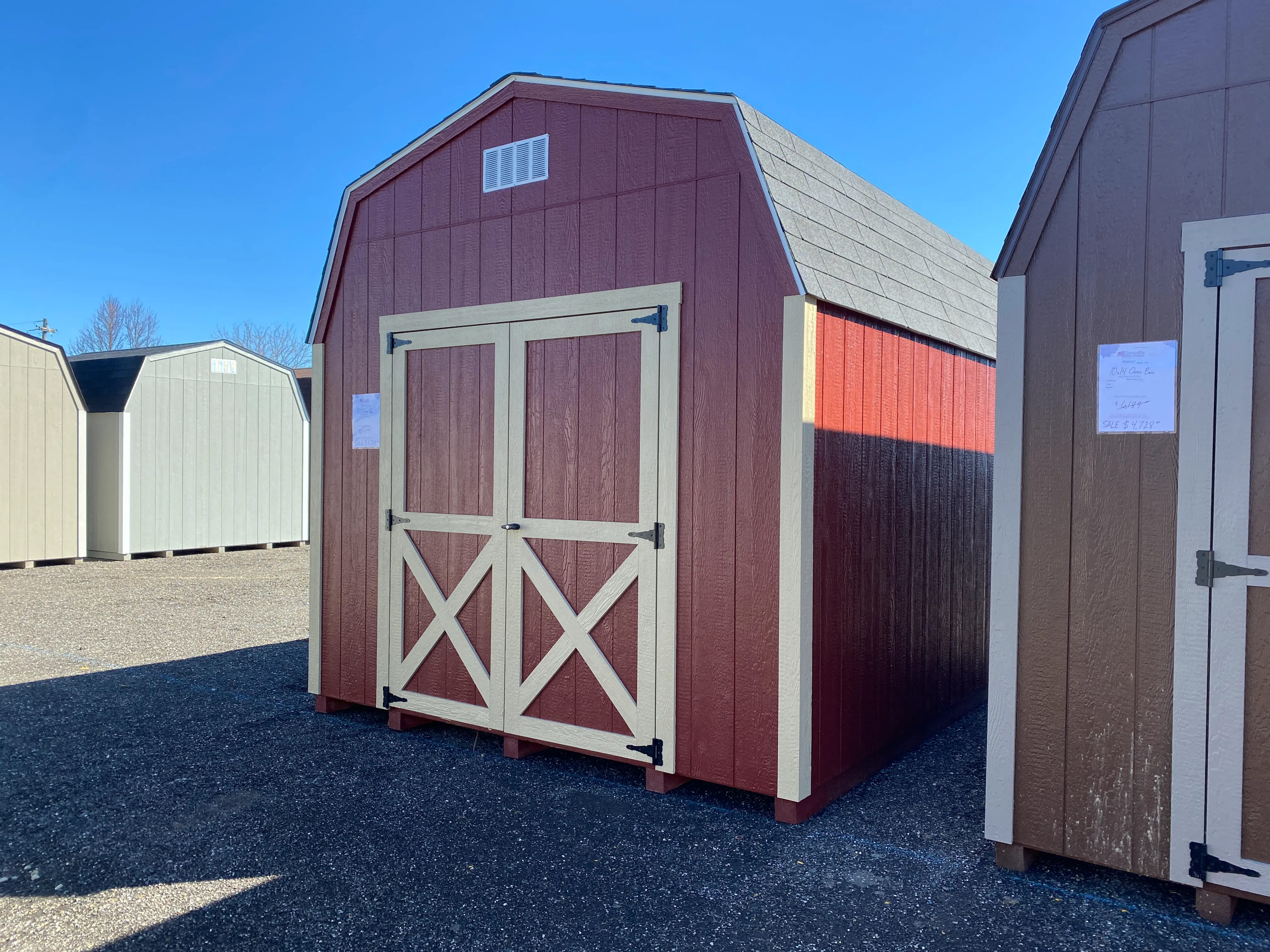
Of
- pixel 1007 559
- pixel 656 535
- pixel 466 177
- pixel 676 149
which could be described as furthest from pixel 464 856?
pixel 466 177

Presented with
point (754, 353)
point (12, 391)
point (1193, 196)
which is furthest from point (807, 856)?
point (12, 391)

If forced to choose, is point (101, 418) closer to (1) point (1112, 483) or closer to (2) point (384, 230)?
(2) point (384, 230)

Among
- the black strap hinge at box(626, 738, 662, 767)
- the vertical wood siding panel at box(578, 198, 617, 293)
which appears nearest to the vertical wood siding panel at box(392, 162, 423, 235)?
the vertical wood siding panel at box(578, 198, 617, 293)

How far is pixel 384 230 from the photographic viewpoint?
498 centimetres

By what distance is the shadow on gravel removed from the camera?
8.63 feet

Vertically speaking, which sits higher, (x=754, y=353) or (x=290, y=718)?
(x=754, y=353)

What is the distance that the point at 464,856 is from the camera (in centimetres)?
316

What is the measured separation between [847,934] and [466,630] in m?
2.59

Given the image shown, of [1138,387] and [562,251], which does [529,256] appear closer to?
[562,251]

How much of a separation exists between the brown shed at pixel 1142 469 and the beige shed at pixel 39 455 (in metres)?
12.7

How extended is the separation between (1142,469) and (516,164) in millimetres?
3262

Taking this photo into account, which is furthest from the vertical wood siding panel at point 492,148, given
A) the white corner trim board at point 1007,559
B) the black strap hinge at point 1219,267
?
the black strap hinge at point 1219,267

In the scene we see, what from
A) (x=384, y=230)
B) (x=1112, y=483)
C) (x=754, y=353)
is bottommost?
(x=1112, y=483)

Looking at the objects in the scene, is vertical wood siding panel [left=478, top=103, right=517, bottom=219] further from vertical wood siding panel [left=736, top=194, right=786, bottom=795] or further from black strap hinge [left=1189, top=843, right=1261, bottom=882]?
black strap hinge [left=1189, top=843, right=1261, bottom=882]
